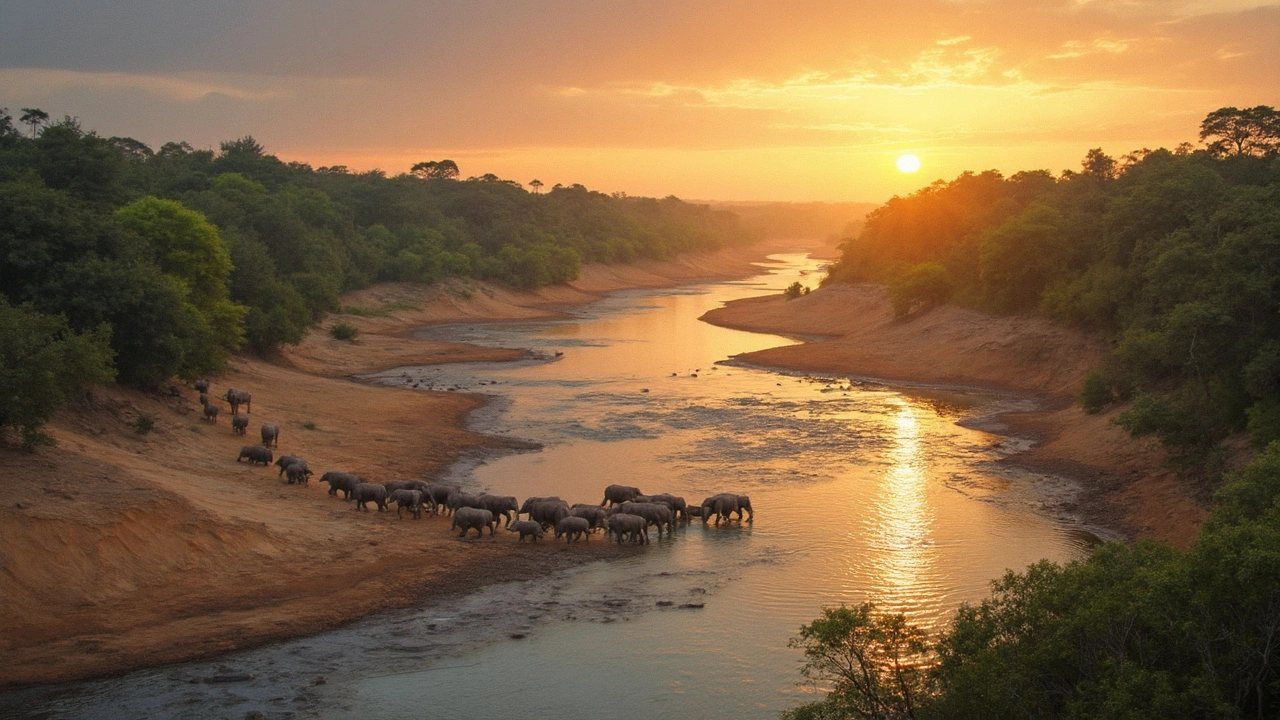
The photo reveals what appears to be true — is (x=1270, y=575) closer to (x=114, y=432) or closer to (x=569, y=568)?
(x=569, y=568)

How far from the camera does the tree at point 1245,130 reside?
159ft

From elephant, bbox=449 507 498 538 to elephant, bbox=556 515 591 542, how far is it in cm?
155

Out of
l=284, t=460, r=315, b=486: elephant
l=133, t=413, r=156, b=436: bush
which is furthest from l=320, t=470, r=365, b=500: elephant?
l=133, t=413, r=156, b=436: bush

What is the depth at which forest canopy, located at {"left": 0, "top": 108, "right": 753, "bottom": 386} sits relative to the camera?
26.3m

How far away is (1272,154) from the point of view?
148 feet

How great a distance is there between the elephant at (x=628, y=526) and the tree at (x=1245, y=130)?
1586 inches

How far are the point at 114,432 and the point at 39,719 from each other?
39.7 ft

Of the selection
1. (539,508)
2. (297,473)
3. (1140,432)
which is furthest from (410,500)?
(1140,432)

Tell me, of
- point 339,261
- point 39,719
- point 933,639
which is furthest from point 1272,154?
point 339,261

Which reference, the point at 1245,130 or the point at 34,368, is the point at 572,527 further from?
the point at 1245,130

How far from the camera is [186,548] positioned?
1861 centimetres

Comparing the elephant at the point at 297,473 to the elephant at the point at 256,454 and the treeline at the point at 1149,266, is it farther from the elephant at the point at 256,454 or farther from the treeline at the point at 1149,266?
the treeline at the point at 1149,266

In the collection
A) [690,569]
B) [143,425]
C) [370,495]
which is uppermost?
[143,425]

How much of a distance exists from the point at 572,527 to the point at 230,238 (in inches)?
1241
